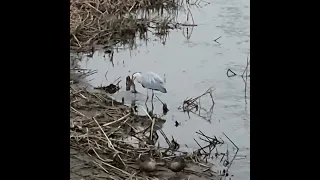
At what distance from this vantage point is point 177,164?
126 centimetres

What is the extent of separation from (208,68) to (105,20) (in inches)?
11.7

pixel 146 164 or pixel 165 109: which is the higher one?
pixel 165 109

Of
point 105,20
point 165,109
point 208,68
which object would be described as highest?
point 105,20

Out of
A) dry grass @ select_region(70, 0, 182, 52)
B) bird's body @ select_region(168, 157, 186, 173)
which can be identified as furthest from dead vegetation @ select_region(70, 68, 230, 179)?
dry grass @ select_region(70, 0, 182, 52)

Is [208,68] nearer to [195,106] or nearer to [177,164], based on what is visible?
[195,106]

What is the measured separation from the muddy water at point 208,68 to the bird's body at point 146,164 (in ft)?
0.27

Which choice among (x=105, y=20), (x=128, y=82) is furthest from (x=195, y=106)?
(x=105, y=20)

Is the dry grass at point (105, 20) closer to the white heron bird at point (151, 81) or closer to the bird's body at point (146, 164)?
the white heron bird at point (151, 81)

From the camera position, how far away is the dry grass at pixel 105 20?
1303mm

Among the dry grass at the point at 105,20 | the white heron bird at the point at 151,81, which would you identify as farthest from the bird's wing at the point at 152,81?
the dry grass at the point at 105,20

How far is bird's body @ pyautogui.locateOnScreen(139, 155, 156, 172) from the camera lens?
126 centimetres
